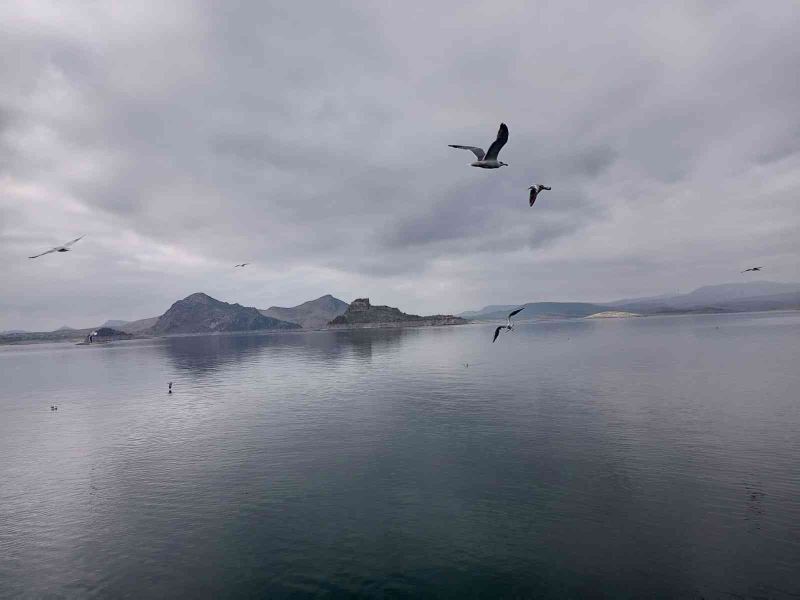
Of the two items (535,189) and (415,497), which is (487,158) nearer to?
(535,189)

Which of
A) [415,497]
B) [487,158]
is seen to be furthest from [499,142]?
[415,497]

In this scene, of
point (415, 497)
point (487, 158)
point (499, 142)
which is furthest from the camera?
point (415, 497)

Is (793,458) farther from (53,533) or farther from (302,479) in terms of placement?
(53,533)

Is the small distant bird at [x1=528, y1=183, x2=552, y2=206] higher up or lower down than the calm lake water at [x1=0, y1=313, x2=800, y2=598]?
higher up

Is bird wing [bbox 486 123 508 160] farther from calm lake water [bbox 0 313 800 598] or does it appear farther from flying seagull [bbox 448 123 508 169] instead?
calm lake water [bbox 0 313 800 598]

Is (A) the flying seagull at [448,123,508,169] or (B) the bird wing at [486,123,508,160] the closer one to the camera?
(B) the bird wing at [486,123,508,160]

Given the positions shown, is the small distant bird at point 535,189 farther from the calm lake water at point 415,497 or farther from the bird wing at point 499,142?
the calm lake water at point 415,497

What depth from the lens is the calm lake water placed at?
24938 mm

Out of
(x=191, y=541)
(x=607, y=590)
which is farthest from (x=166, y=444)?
(x=607, y=590)

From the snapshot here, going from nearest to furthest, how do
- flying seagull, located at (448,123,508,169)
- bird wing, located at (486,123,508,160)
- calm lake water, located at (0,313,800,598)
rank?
bird wing, located at (486,123,508,160) < flying seagull, located at (448,123,508,169) < calm lake water, located at (0,313,800,598)

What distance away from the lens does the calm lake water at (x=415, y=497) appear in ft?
81.8

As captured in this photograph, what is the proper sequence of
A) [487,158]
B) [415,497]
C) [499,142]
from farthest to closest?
[415,497], [487,158], [499,142]

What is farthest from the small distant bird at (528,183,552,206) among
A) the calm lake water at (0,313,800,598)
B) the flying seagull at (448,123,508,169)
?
the calm lake water at (0,313,800,598)

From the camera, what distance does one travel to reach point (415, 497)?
3578 centimetres
